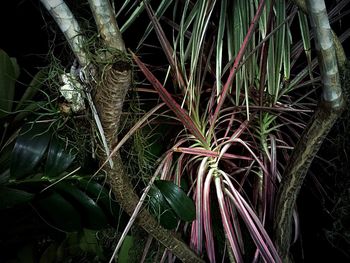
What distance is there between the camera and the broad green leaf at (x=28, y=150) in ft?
2.11

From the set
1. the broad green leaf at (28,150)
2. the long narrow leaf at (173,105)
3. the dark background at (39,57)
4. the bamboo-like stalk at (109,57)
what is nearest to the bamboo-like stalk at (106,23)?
the bamboo-like stalk at (109,57)

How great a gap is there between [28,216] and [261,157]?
1.91 ft

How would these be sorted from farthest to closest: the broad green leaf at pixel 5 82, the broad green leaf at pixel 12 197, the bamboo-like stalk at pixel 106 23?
the broad green leaf at pixel 5 82, the broad green leaf at pixel 12 197, the bamboo-like stalk at pixel 106 23

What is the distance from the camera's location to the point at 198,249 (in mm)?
757

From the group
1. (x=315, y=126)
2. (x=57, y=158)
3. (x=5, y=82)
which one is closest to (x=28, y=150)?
(x=57, y=158)

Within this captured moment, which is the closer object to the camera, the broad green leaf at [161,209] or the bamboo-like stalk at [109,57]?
the bamboo-like stalk at [109,57]

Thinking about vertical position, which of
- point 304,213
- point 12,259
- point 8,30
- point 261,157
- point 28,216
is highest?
point 8,30

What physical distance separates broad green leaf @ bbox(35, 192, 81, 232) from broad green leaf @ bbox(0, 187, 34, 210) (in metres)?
0.04

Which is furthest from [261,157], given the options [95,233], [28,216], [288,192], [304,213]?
[28,216]

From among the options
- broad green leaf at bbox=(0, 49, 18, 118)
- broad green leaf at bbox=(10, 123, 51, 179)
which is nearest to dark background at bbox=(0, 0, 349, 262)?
broad green leaf at bbox=(0, 49, 18, 118)

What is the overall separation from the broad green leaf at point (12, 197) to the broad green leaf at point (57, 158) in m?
0.05

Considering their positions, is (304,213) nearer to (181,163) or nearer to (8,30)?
(181,163)

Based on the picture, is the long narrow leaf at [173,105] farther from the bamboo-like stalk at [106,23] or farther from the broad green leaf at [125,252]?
the broad green leaf at [125,252]

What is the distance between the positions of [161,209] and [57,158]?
0.22 metres
